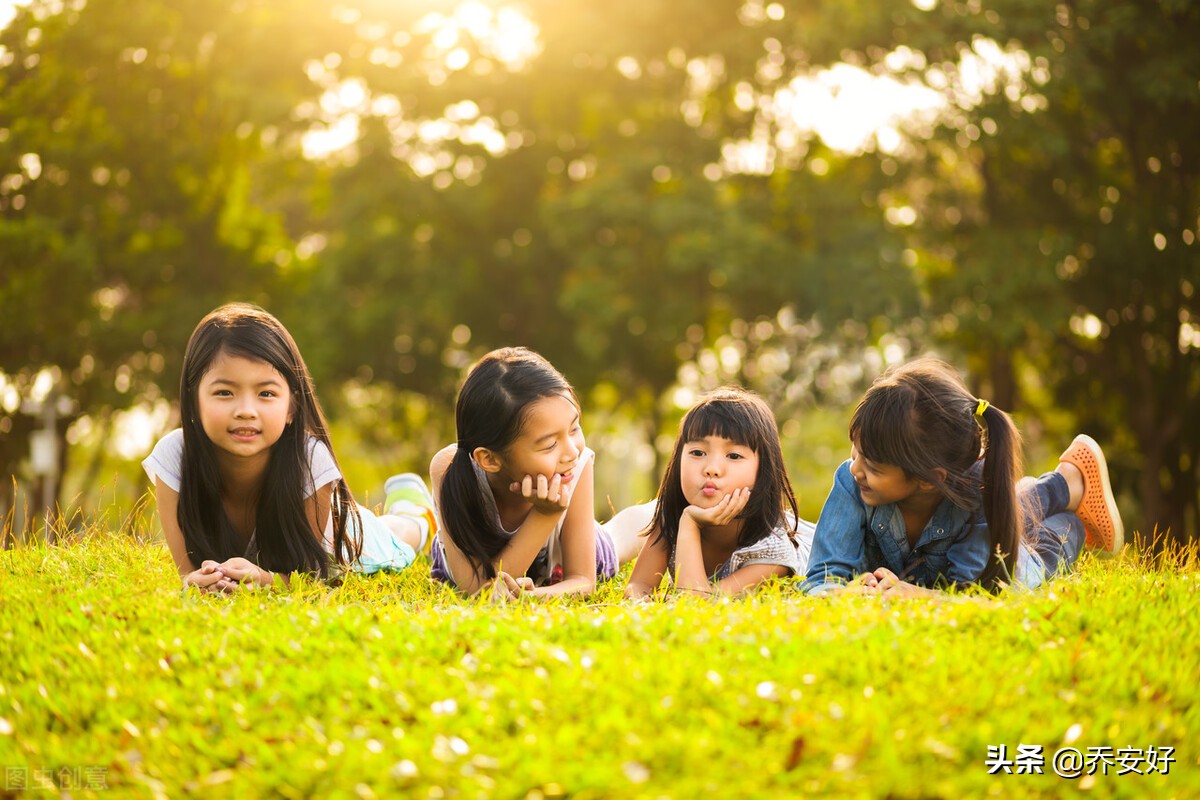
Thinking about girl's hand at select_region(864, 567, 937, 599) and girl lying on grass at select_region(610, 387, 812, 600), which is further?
girl lying on grass at select_region(610, 387, 812, 600)

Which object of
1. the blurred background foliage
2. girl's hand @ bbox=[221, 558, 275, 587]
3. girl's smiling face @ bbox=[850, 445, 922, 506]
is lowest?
girl's hand @ bbox=[221, 558, 275, 587]

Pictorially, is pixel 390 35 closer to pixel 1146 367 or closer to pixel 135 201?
pixel 135 201

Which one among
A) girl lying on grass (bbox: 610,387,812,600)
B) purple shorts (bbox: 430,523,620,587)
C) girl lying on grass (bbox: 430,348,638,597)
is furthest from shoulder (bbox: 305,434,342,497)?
girl lying on grass (bbox: 610,387,812,600)

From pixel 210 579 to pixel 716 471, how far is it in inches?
95.5

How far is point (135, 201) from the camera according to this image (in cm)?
1762

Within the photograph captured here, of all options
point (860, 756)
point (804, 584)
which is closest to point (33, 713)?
point (860, 756)

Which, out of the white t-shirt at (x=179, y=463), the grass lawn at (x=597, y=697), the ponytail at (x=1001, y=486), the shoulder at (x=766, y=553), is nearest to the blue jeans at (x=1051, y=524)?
the ponytail at (x=1001, y=486)

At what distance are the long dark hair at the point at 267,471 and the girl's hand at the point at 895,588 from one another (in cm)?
258

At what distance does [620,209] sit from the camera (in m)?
17.5

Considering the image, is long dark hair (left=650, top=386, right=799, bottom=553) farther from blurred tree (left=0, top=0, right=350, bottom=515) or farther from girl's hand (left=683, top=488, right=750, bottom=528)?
blurred tree (left=0, top=0, right=350, bottom=515)

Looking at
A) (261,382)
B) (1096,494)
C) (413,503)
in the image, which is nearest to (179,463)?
(261,382)

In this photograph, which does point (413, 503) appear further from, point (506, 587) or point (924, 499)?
point (924, 499)

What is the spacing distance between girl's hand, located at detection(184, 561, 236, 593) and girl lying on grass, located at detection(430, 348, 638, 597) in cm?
102

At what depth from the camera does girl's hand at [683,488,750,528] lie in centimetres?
521
